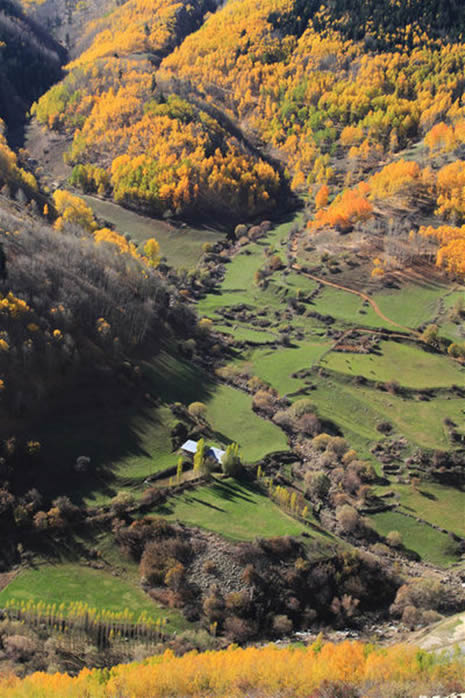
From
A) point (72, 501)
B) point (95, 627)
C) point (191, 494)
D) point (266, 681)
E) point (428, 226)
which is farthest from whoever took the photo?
point (428, 226)

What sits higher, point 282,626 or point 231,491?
point 231,491

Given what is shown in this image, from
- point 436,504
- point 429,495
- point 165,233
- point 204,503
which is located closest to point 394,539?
point 436,504

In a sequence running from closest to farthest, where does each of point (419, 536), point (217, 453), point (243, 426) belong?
1. point (419, 536)
2. point (217, 453)
3. point (243, 426)

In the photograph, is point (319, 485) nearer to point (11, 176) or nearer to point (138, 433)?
point (138, 433)

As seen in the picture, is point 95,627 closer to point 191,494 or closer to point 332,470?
point 191,494

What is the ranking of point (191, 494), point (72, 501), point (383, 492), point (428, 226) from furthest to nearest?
1. point (428, 226)
2. point (383, 492)
3. point (191, 494)
4. point (72, 501)

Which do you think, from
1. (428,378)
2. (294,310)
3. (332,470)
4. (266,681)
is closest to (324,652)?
(266,681)

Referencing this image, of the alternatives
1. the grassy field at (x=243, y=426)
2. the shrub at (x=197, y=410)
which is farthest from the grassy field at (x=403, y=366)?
the shrub at (x=197, y=410)

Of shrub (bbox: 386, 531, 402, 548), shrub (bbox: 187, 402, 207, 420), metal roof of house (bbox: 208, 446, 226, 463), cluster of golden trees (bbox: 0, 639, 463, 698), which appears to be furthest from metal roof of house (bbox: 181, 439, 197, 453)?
cluster of golden trees (bbox: 0, 639, 463, 698)
